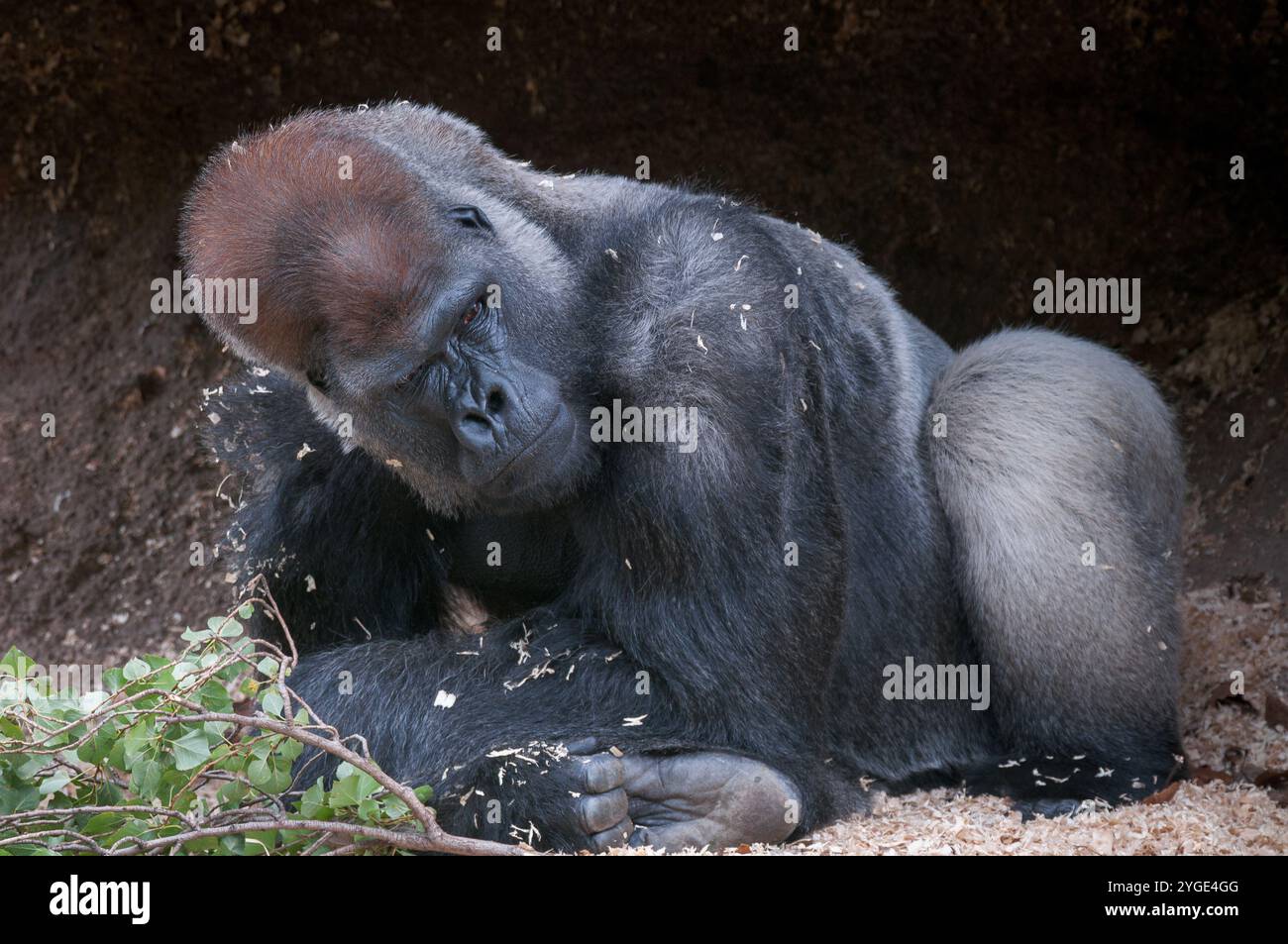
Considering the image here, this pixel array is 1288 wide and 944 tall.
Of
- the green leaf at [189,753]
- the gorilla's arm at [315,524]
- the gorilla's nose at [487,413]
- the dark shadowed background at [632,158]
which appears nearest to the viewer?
the green leaf at [189,753]

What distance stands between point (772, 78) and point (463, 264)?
2.97m

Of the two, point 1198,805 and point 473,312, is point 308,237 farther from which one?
point 1198,805

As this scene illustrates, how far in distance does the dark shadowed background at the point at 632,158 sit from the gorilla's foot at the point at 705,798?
9.27ft

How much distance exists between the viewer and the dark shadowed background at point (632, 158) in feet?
18.7

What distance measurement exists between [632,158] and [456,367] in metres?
3.03

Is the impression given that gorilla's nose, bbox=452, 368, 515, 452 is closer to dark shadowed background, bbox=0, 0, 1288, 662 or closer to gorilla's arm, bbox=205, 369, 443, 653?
gorilla's arm, bbox=205, 369, 443, 653

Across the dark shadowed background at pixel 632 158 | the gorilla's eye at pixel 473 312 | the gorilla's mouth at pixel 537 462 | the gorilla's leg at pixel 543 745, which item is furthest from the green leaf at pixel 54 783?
the dark shadowed background at pixel 632 158

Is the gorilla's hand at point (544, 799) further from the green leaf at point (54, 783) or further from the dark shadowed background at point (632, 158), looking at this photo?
the dark shadowed background at point (632, 158)

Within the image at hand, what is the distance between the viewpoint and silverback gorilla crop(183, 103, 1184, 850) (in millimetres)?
3398

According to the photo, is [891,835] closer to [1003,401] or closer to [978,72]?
[1003,401]

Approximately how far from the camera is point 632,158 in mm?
6180

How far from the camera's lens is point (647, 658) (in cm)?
356

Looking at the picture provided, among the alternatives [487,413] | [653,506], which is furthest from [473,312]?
[653,506]

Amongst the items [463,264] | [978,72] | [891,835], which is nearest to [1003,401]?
[891,835]
